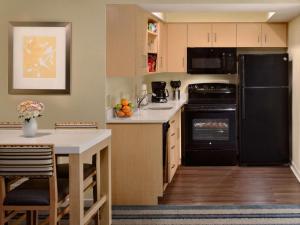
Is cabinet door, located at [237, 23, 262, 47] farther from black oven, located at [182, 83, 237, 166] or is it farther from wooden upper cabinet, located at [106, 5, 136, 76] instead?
wooden upper cabinet, located at [106, 5, 136, 76]

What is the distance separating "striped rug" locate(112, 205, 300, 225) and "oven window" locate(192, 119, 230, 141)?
263cm

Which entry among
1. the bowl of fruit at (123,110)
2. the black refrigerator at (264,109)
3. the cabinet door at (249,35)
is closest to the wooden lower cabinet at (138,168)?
the bowl of fruit at (123,110)

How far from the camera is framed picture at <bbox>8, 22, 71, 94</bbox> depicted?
5.56m

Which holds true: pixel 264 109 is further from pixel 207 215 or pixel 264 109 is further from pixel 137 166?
pixel 207 215

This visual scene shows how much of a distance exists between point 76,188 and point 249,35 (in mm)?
5107

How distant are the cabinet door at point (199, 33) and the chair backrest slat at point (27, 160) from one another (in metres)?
5.06

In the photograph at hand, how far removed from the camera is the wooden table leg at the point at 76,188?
3988mm

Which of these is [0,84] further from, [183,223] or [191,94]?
[191,94]

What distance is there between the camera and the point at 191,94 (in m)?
8.70

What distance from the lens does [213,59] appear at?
849cm

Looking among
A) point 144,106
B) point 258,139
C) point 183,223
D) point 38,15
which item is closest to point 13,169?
point 183,223

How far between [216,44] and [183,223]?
13.3ft

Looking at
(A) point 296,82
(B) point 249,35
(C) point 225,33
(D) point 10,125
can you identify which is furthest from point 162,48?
(D) point 10,125

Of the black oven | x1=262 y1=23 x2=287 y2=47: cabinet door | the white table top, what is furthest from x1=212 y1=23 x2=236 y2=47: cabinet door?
the white table top
